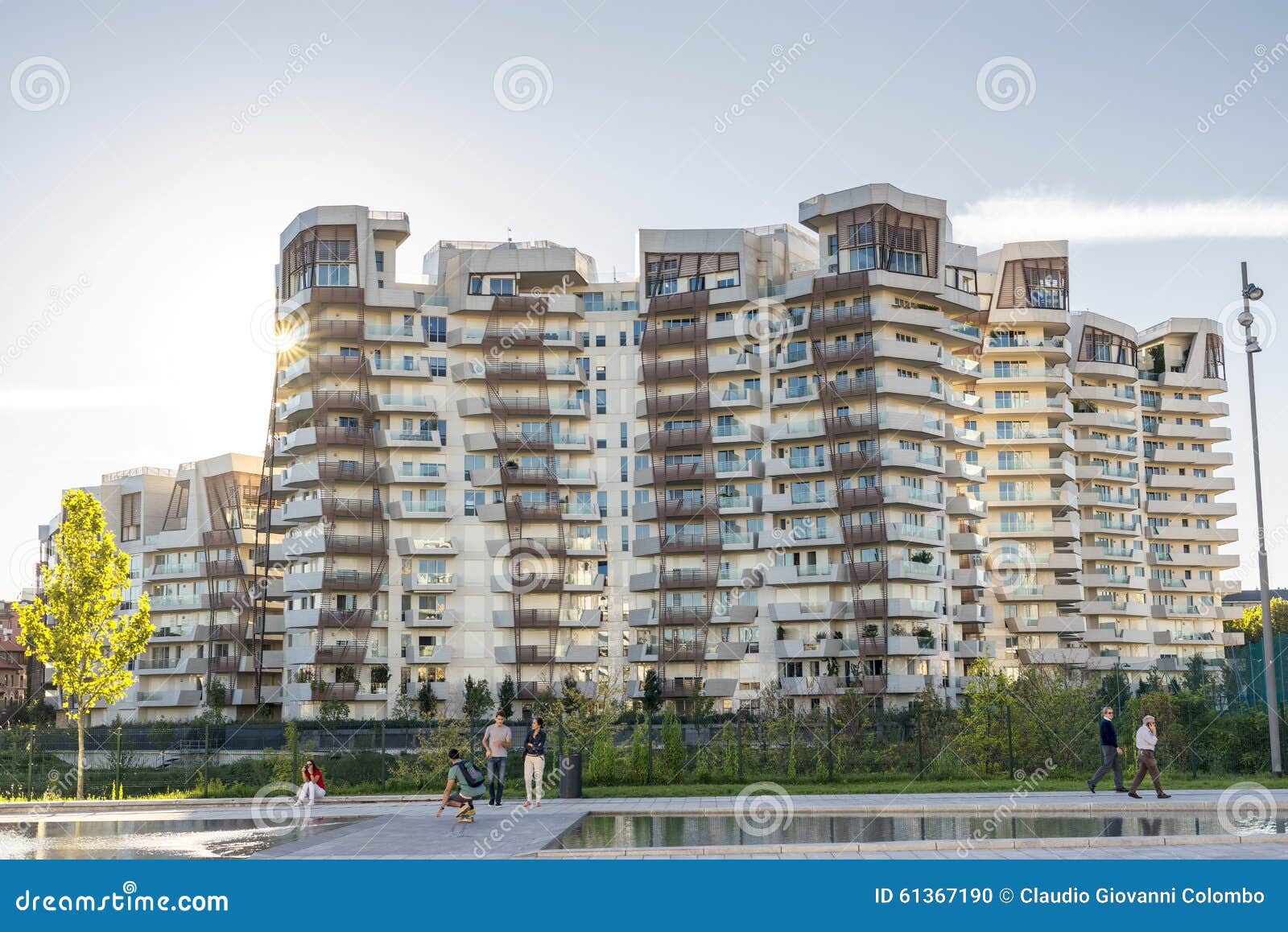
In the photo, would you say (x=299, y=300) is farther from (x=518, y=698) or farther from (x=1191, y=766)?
(x=1191, y=766)

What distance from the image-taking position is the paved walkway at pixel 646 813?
73.3ft

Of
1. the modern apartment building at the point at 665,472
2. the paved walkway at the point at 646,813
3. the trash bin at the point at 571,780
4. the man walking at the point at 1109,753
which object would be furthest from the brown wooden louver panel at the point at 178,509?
the man walking at the point at 1109,753

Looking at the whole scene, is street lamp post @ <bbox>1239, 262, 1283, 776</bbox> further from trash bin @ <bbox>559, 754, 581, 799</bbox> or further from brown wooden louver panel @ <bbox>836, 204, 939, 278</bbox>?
brown wooden louver panel @ <bbox>836, 204, 939, 278</bbox>

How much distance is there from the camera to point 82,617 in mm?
43812

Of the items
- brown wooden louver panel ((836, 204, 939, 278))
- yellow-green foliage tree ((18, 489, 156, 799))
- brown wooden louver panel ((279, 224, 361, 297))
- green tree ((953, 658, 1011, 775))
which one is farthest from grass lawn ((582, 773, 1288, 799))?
brown wooden louver panel ((279, 224, 361, 297))

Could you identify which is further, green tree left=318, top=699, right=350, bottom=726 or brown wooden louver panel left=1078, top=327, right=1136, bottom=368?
brown wooden louver panel left=1078, top=327, right=1136, bottom=368

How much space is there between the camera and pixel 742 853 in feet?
73.8

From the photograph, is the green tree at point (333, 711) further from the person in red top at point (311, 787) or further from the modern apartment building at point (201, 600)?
the person in red top at point (311, 787)

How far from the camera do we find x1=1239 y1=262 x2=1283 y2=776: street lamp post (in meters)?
35.1

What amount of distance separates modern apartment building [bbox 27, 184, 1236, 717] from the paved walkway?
55921mm

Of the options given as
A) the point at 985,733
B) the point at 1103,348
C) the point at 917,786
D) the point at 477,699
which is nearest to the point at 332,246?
the point at 477,699

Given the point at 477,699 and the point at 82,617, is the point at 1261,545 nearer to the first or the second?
the point at 82,617

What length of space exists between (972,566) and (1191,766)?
62866 millimetres

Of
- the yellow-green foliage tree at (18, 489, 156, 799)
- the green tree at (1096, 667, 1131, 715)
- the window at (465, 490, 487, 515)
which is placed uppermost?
the window at (465, 490, 487, 515)
